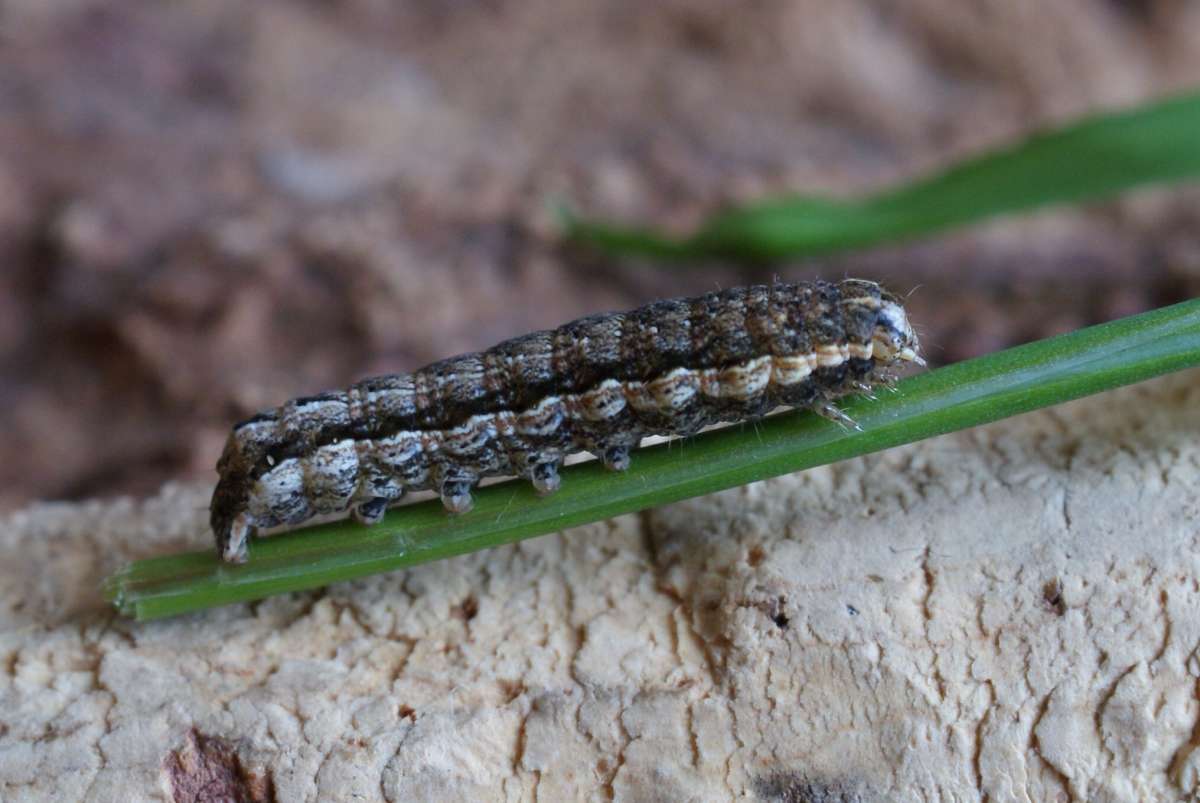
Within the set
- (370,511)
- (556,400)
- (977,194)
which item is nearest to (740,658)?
(556,400)

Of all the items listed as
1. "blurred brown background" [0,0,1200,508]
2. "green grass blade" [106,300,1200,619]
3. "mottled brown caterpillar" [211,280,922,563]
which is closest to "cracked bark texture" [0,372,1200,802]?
"green grass blade" [106,300,1200,619]

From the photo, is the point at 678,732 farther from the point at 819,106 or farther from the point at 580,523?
the point at 819,106

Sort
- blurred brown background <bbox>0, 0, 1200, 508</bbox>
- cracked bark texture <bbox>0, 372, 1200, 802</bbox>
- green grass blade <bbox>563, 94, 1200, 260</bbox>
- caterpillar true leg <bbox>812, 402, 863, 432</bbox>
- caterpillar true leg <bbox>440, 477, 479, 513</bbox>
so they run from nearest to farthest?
cracked bark texture <bbox>0, 372, 1200, 802</bbox> < caterpillar true leg <bbox>812, 402, 863, 432</bbox> < caterpillar true leg <bbox>440, 477, 479, 513</bbox> < green grass blade <bbox>563, 94, 1200, 260</bbox> < blurred brown background <bbox>0, 0, 1200, 508</bbox>

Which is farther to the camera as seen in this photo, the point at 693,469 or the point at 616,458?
the point at 616,458

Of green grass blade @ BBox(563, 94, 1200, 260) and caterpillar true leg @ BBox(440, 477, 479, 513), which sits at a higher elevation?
green grass blade @ BBox(563, 94, 1200, 260)

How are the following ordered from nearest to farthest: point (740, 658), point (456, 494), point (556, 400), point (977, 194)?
point (740, 658) < point (456, 494) < point (556, 400) < point (977, 194)

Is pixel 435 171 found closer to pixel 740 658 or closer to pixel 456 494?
pixel 456 494

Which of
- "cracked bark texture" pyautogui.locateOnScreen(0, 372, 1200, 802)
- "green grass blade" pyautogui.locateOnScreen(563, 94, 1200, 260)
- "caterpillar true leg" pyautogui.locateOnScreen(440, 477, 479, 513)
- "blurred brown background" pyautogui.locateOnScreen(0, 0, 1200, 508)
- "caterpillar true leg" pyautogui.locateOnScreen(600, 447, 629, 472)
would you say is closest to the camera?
"cracked bark texture" pyautogui.locateOnScreen(0, 372, 1200, 802)

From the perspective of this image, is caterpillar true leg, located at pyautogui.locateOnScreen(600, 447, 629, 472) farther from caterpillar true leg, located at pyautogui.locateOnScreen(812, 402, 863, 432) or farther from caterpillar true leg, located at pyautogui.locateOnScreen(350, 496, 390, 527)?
caterpillar true leg, located at pyautogui.locateOnScreen(350, 496, 390, 527)
